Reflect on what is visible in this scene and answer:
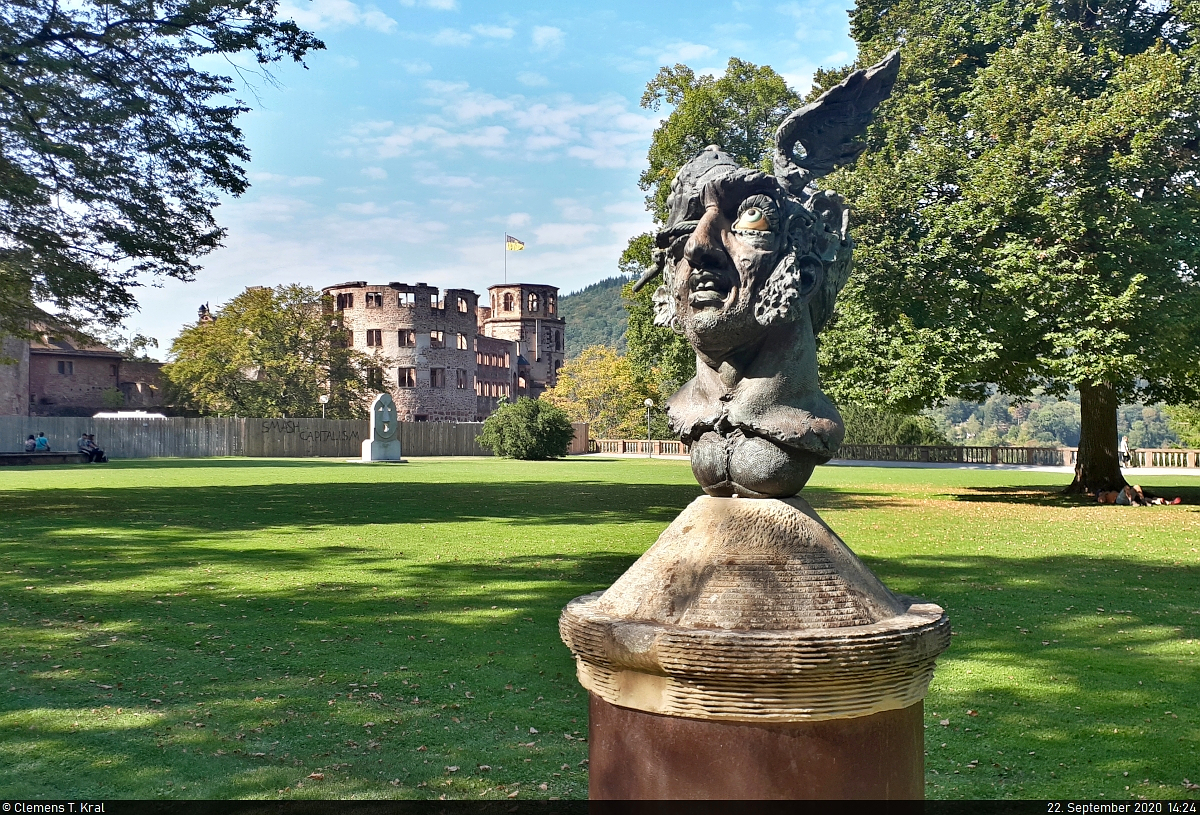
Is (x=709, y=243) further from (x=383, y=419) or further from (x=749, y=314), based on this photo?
(x=383, y=419)

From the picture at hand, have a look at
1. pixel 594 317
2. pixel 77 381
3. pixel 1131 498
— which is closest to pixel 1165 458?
pixel 1131 498

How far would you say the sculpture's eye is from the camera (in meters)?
3.33

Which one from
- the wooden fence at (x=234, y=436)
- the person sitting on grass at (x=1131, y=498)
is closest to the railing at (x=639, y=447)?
the wooden fence at (x=234, y=436)

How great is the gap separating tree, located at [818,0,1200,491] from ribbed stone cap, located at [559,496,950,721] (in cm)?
1729

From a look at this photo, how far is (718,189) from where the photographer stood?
11.0ft

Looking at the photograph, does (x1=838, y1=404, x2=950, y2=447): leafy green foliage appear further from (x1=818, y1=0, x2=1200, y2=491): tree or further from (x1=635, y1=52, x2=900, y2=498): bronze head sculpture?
(x1=635, y1=52, x2=900, y2=498): bronze head sculpture

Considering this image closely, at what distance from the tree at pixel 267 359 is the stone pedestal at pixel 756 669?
61.7 m

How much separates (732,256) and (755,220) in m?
0.15

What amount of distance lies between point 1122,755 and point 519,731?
3.39m

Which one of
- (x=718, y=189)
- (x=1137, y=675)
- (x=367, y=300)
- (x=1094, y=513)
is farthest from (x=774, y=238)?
(x=367, y=300)

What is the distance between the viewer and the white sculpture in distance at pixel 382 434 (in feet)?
158

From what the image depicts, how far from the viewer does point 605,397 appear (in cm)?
7431

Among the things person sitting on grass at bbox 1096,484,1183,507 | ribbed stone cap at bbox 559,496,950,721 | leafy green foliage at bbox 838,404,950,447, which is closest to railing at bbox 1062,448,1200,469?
leafy green foliage at bbox 838,404,950,447

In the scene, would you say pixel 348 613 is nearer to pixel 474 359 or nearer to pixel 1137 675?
pixel 1137 675
